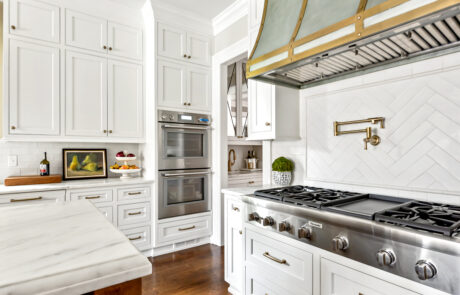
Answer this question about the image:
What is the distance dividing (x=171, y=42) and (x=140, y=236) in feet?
7.76

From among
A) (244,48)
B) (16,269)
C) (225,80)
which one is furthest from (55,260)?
(225,80)

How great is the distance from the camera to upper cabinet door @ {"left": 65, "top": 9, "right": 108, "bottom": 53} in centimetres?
281

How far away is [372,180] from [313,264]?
775 mm

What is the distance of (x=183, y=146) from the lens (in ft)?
10.8

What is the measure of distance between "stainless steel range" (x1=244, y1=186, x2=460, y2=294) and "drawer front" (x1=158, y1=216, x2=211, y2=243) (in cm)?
169

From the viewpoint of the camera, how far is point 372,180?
181 cm

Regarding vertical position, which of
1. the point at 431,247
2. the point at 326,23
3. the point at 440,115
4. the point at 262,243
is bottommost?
the point at 262,243

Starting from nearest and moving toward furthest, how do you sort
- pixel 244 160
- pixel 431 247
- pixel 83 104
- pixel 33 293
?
pixel 33 293 → pixel 431 247 → pixel 83 104 → pixel 244 160

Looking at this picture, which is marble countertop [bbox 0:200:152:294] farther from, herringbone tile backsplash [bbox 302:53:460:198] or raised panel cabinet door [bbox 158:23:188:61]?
raised panel cabinet door [bbox 158:23:188:61]

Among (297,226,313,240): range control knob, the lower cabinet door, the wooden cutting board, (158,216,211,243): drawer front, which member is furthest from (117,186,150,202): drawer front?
the lower cabinet door

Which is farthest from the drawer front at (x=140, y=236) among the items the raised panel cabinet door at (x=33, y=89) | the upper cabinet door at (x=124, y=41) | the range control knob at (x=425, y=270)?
the range control knob at (x=425, y=270)

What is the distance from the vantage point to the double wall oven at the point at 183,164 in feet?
10.3

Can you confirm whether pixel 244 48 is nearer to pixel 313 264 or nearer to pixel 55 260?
pixel 313 264

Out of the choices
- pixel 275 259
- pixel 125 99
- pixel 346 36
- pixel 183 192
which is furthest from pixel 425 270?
pixel 125 99
